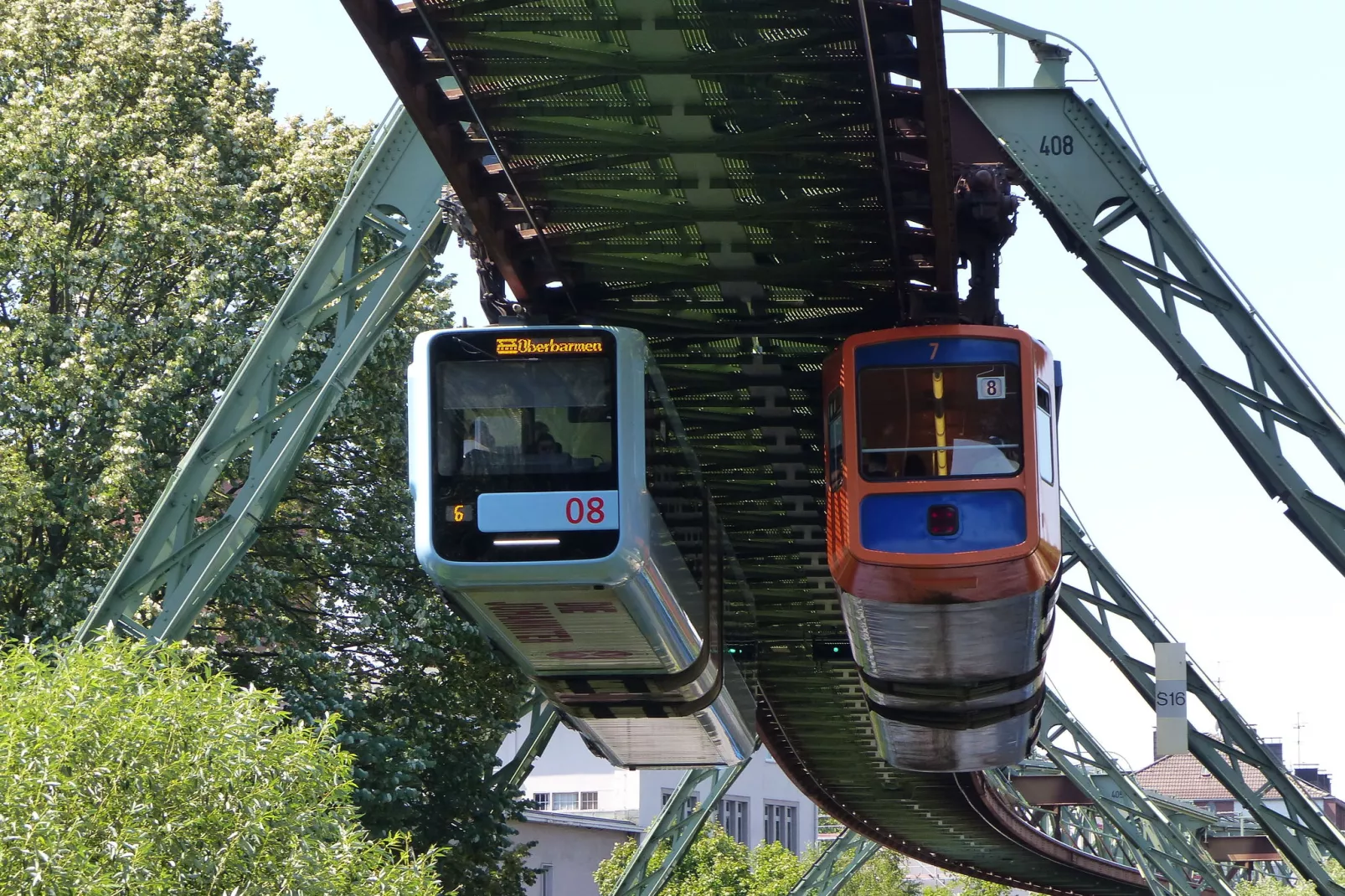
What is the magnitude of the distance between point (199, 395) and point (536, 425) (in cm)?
1162

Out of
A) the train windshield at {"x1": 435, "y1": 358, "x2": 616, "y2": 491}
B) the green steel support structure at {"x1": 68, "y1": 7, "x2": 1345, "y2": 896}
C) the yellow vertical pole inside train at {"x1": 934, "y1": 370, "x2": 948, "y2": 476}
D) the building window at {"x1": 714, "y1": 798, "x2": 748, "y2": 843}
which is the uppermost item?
the building window at {"x1": 714, "y1": 798, "x2": 748, "y2": 843}

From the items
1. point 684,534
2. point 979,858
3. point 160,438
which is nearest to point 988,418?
point 684,534

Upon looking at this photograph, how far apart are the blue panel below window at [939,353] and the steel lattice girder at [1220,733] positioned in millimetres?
9321

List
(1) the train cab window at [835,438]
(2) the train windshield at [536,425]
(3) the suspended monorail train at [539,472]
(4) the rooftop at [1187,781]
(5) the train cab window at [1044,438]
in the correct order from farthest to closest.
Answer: (4) the rooftop at [1187,781] < (1) the train cab window at [835,438] < (5) the train cab window at [1044,438] < (2) the train windshield at [536,425] < (3) the suspended monorail train at [539,472]

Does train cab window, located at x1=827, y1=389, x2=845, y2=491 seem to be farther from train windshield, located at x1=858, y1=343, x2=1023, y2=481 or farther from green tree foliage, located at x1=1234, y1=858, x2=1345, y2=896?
green tree foliage, located at x1=1234, y1=858, x2=1345, y2=896

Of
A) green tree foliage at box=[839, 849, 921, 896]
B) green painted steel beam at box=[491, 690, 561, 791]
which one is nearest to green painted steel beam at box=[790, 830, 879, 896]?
green tree foliage at box=[839, 849, 921, 896]

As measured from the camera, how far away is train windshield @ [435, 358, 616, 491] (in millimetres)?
13508

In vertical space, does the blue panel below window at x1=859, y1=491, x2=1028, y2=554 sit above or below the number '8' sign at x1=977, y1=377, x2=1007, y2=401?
below

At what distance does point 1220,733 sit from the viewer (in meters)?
23.8

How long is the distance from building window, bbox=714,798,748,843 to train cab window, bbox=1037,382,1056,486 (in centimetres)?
5410

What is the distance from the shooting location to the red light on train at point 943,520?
13938mm

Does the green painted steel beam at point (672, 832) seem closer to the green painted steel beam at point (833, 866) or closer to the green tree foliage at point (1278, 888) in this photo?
the green painted steel beam at point (833, 866)

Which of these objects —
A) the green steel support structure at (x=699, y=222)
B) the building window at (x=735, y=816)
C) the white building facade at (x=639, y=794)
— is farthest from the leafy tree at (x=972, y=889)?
the green steel support structure at (x=699, y=222)

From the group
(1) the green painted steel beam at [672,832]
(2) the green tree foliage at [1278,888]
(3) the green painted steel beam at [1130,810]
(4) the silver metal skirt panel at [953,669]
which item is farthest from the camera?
(2) the green tree foliage at [1278,888]
